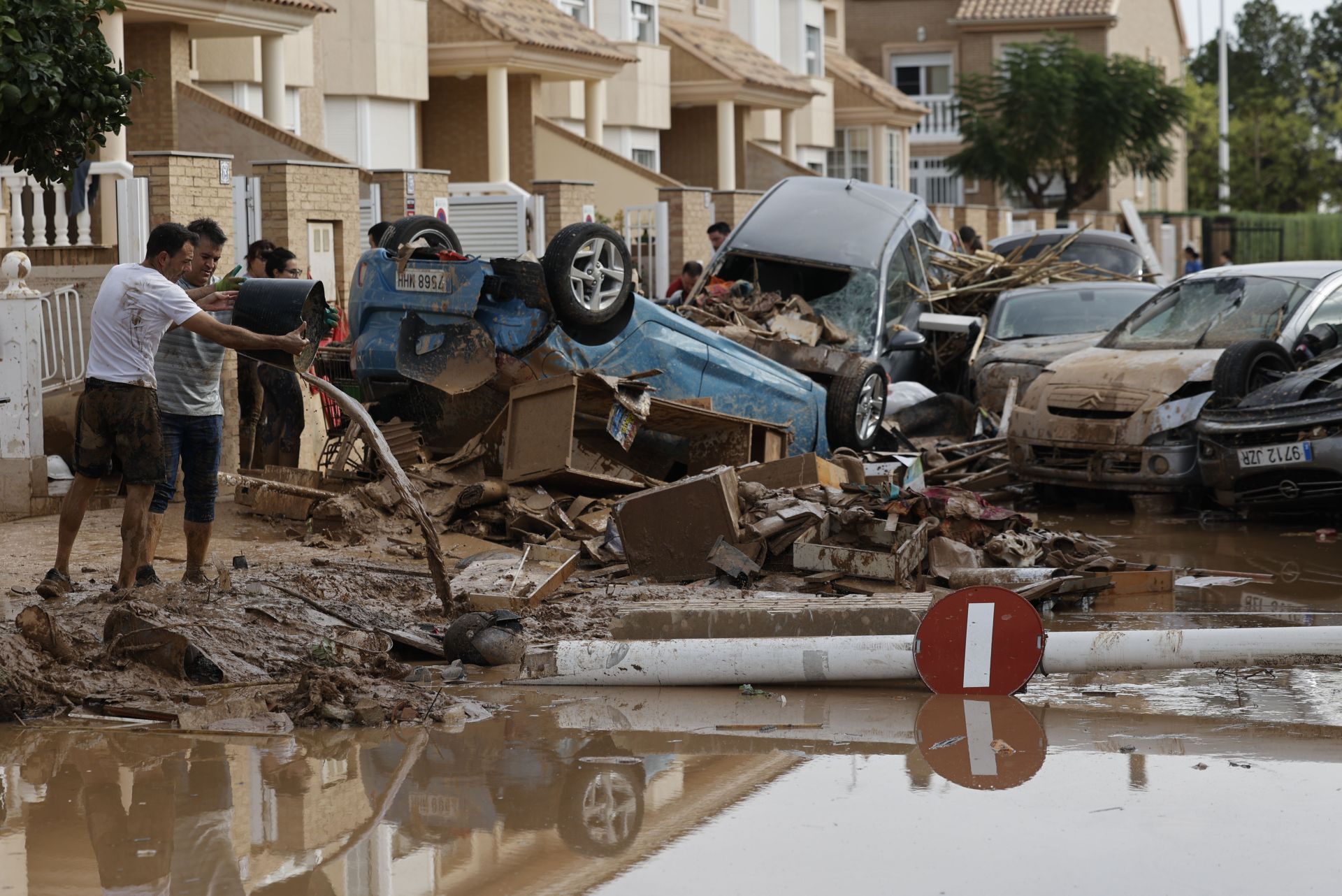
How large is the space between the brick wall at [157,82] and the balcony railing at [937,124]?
37.1 meters

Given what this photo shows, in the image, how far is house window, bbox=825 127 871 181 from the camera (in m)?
46.4

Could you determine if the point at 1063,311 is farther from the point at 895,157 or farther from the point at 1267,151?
the point at 1267,151

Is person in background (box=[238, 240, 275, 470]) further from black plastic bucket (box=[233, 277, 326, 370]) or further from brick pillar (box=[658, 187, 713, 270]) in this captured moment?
brick pillar (box=[658, 187, 713, 270])

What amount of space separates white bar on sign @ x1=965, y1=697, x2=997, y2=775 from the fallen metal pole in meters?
0.31

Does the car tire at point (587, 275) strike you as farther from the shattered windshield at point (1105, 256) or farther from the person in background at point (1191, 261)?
the person in background at point (1191, 261)

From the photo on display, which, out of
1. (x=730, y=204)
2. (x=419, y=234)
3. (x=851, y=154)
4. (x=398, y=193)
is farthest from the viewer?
(x=851, y=154)

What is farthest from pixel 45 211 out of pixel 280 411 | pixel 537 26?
pixel 537 26

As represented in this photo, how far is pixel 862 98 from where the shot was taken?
45.9m

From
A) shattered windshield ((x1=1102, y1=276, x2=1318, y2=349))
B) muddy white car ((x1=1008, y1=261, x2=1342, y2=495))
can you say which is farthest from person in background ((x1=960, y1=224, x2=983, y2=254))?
muddy white car ((x1=1008, y1=261, x2=1342, y2=495))

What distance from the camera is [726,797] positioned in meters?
5.25

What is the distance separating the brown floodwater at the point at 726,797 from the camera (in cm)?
453

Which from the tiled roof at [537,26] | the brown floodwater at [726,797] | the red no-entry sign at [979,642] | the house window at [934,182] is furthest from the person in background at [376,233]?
the house window at [934,182]

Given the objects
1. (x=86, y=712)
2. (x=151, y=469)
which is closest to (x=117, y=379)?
(x=151, y=469)

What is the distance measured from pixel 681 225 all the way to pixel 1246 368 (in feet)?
45.1
